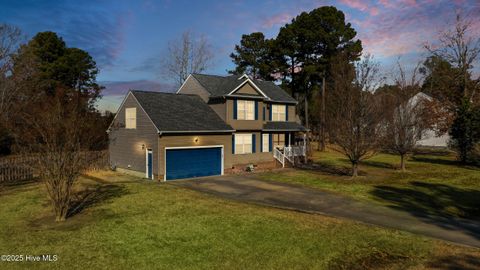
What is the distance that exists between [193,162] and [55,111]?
414 inches

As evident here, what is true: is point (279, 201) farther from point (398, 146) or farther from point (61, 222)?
point (398, 146)

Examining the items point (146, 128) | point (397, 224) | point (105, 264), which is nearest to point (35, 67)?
point (146, 128)

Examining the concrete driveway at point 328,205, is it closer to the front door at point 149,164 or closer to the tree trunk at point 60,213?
the front door at point 149,164

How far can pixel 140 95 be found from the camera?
2762cm

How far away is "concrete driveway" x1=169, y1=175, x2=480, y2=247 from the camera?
12641 mm

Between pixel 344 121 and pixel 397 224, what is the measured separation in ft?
41.7

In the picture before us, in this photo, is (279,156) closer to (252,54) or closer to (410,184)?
(410,184)

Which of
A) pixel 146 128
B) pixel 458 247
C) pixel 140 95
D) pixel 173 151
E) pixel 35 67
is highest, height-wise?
pixel 35 67

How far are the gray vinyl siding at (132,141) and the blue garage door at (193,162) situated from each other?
3.84 ft

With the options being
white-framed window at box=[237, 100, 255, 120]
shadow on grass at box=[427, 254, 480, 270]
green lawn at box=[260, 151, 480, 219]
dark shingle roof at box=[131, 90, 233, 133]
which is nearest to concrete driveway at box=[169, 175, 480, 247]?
green lawn at box=[260, 151, 480, 219]

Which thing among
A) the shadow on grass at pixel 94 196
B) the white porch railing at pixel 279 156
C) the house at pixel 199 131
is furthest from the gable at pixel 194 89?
the shadow on grass at pixel 94 196

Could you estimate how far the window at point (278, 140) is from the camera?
33969 millimetres

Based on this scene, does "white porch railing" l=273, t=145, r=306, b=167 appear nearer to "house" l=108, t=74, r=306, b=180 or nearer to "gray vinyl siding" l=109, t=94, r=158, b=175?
"house" l=108, t=74, r=306, b=180

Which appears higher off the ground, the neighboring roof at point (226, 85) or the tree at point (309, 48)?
the tree at point (309, 48)
